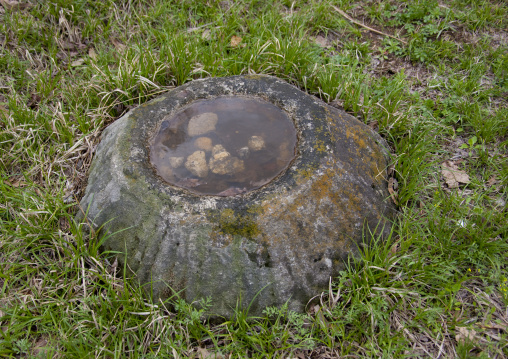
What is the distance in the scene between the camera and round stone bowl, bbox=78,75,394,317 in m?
2.01

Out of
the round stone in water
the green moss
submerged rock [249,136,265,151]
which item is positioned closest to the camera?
the green moss

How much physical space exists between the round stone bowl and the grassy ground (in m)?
0.13

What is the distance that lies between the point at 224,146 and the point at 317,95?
1.36 meters

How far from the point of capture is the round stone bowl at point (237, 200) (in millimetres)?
2008

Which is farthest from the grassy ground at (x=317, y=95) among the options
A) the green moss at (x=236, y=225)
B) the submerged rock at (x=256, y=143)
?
the submerged rock at (x=256, y=143)

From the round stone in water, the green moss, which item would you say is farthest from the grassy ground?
the round stone in water

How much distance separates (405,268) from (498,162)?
1287 mm

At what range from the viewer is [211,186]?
6.96ft

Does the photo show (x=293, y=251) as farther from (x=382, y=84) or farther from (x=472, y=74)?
(x=472, y=74)

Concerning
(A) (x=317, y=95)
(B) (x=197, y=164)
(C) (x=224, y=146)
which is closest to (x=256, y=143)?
(C) (x=224, y=146)

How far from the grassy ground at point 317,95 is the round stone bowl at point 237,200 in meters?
0.13

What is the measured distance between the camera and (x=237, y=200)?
6.68 feet

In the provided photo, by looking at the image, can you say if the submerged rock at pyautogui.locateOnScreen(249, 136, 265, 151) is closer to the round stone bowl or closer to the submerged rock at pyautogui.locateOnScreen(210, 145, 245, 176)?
the round stone bowl

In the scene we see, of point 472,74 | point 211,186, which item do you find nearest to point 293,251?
point 211,186
